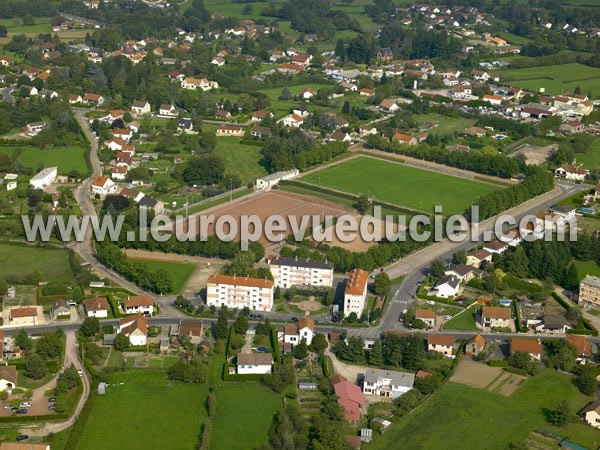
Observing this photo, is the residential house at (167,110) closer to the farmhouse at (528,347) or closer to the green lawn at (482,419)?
the farmhouse at (528,347)

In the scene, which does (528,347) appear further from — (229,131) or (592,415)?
(229,131)

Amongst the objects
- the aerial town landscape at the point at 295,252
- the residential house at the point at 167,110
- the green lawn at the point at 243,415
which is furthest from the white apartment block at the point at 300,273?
the residential house at the point at 167,110

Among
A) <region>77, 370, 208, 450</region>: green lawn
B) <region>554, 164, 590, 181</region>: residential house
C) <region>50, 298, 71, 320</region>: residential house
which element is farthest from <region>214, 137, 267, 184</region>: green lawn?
<region>77, 370, 208, 450</region>: green lawn

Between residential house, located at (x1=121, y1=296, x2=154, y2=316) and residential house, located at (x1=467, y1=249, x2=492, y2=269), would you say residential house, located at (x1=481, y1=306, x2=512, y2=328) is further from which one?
residential house, located at (x1=121, y1=296, x2=154, y2=316)

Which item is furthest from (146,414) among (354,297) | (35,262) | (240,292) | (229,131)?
(229,131)

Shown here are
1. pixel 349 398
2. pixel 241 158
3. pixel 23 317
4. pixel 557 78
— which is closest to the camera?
pixel 349 398

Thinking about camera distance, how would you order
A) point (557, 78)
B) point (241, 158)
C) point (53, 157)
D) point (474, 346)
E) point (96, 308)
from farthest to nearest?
point (557, 78) → point (241, 158) → point (53, 157) → point (96, 308) → point (474, 346)
